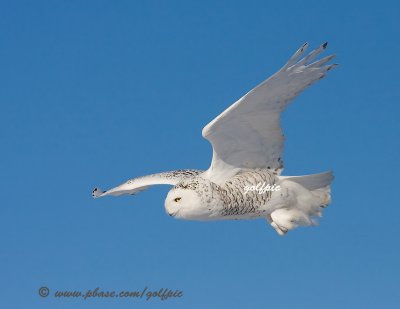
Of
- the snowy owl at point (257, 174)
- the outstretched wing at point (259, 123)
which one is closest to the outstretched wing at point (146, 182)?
the snowy owl at point (257, 174)

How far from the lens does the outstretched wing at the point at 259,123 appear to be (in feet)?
25.3

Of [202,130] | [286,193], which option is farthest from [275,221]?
[202,130]

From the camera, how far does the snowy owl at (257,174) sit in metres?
7.82

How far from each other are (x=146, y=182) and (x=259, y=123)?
1.96m

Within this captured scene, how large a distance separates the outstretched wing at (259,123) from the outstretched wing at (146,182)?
79cm

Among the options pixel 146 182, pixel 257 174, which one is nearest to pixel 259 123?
pixel 257 174

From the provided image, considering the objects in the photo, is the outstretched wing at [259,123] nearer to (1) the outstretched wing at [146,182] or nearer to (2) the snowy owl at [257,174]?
(2) the snowy owl at [257,174]

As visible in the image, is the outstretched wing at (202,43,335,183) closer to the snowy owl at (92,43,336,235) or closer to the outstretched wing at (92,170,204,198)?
the snowy owl at (92,43,336,235)

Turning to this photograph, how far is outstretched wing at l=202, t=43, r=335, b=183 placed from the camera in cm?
772

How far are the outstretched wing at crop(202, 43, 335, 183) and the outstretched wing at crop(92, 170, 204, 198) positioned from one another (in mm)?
795

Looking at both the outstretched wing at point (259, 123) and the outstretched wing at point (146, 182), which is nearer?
the outstretched wing at point (259, 123)

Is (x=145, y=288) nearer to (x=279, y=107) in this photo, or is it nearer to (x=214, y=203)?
(x=214, y=203)

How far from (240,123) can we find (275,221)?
1.28 meters

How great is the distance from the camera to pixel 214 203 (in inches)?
320
